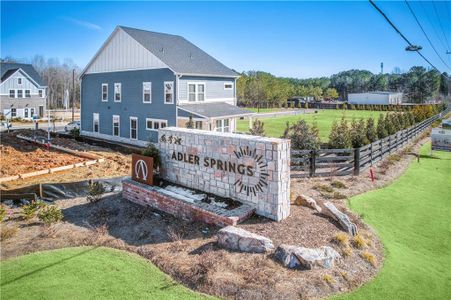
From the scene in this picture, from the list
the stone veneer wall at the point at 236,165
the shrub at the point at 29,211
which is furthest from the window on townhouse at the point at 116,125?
the shrub at the point at 29,211

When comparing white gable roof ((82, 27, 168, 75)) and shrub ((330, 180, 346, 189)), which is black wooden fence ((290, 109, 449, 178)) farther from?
white gable roof ((82, 27, 168, 75))

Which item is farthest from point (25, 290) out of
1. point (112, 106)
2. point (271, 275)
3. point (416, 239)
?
point (112, 106)

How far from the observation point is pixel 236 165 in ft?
35.3

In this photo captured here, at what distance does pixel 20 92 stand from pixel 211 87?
35952 millimetres

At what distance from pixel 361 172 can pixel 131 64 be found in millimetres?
19268

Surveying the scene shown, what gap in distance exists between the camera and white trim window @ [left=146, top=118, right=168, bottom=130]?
26.3 metres

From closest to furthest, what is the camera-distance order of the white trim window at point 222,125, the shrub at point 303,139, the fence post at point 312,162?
1. the fence post at point 312,162
2. the shrub at point 303,139
3. the white trim window at point 222,125

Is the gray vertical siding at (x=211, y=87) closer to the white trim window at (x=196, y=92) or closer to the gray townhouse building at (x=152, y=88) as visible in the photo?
the gray townhouse building at (x=152, y=88)

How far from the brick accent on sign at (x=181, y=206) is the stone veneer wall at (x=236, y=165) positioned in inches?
26.3

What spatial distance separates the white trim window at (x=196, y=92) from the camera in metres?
26.2

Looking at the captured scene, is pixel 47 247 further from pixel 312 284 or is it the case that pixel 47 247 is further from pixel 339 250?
pixel 339 250

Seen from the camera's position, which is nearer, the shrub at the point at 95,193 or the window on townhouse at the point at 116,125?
the shrub at the point at 95,193

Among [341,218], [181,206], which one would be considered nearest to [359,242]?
[341,218]

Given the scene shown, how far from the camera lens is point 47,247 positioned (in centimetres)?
906
